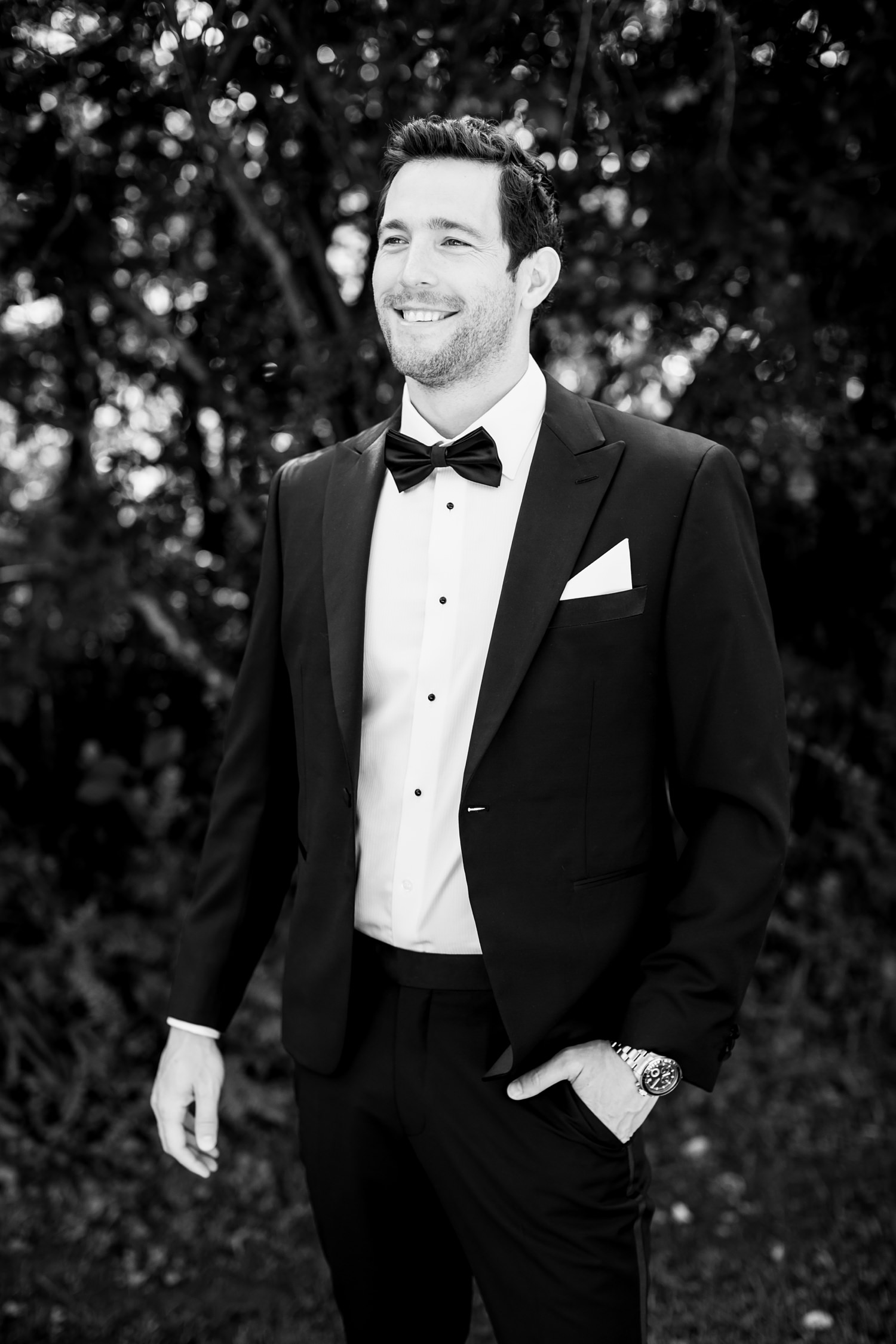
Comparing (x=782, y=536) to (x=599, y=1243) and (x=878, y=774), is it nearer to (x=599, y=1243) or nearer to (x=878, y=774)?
(x=878, y=774)

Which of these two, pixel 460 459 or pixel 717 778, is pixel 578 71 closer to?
pixel 460 459

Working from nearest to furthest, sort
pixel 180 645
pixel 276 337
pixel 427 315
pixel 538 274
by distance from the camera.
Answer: pixel 427 315 → pixel 538 274 → pixel 276 337 → pixel 180 645

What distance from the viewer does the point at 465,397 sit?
1763mm

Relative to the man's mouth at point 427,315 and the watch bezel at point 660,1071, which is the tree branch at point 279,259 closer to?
the man's mouth at point 427,315

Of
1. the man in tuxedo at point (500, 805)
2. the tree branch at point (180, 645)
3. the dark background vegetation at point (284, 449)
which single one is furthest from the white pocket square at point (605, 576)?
the tree branch at point (180, 645)

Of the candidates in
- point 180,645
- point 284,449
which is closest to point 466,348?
point 284,449

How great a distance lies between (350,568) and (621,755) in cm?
54

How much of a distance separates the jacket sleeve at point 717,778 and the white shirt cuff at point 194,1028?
2.49ft

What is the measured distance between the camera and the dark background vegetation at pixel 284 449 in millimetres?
2785

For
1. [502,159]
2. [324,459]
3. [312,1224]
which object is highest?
[502,159]

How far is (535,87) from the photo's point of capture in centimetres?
288

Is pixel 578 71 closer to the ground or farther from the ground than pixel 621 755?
farther from the ground

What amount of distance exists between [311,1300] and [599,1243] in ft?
5.17

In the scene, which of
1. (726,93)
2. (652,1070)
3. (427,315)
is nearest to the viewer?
(652,1070)
